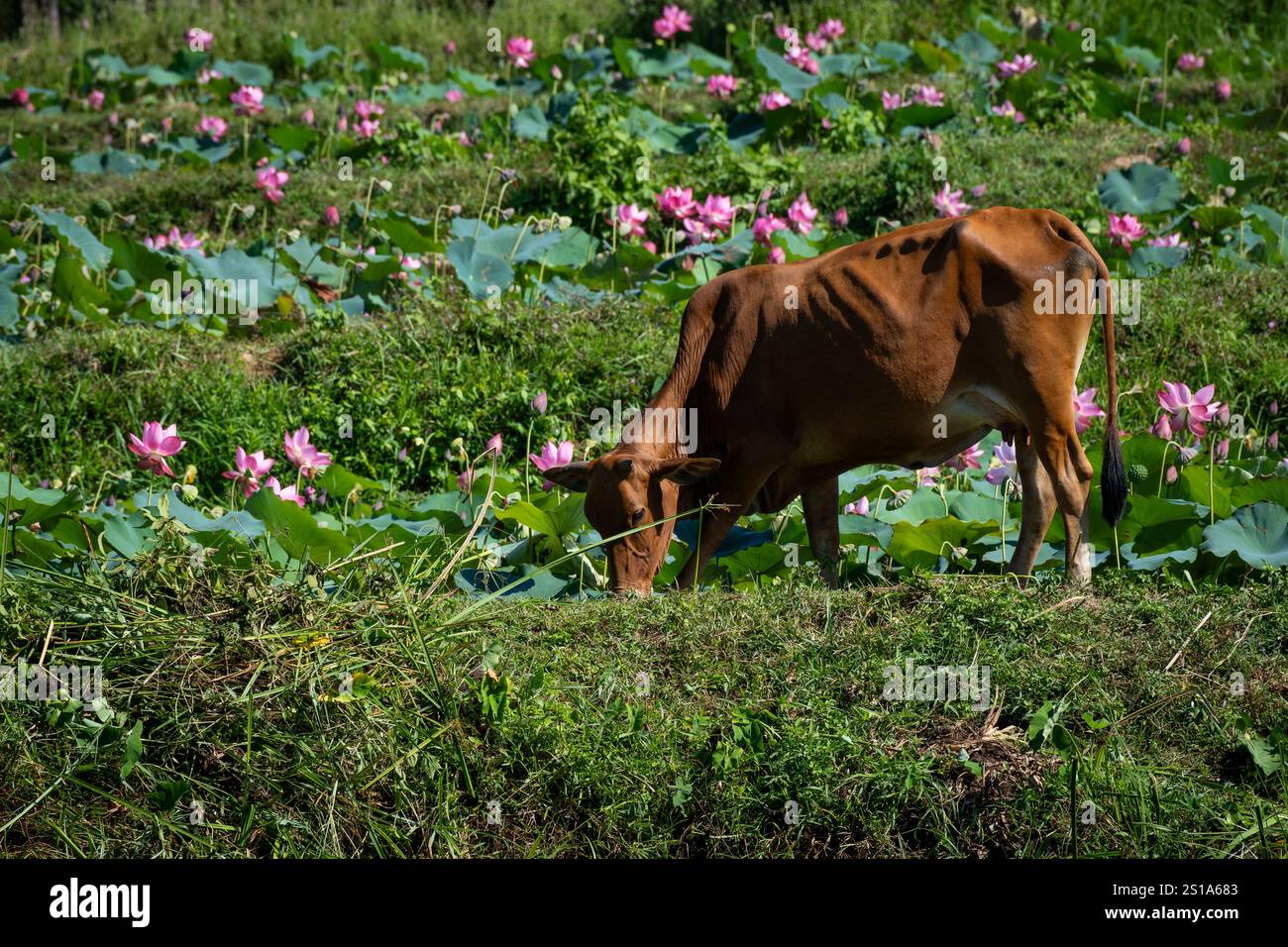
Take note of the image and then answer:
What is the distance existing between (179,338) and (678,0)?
7755mm

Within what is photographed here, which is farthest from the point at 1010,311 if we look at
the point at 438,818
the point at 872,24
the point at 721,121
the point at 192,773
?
the point at 872,24

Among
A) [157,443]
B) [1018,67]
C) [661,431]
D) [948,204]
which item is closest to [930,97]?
[1018,67]

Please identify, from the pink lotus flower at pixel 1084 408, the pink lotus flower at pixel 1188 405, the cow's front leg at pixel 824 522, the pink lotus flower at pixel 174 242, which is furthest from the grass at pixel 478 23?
the cow's front leg at pixel 824 522

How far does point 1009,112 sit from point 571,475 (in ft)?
23.2

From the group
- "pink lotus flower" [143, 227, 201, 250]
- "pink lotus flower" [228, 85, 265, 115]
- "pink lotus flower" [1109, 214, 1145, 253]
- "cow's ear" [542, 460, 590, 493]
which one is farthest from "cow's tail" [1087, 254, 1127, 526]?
"pink lotus flower" [228, 85, 265, 115]

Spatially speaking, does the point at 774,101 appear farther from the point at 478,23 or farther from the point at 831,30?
the point at 478,23

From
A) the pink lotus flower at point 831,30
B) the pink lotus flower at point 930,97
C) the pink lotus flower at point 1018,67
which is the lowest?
the pink lotus flower at point 930,97

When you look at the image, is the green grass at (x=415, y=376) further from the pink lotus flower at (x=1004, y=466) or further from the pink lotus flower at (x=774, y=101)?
the pink lotus flower at (x=774, y=101)

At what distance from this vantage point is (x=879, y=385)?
6.09 meters

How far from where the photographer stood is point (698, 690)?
5.31 m

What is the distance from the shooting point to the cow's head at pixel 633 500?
5988mm

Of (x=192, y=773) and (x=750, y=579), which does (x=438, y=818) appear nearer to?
(x=192, y=773)

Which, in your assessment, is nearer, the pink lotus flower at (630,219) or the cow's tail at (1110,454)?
the cow's tail at (1110,454)

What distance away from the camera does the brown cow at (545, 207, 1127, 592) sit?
237 inches
